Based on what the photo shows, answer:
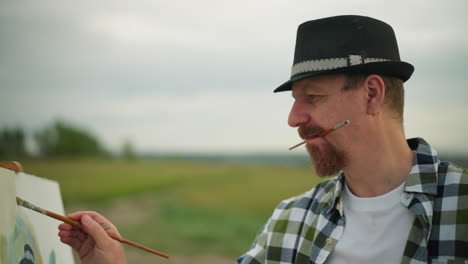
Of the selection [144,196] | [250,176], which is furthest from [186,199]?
[250,176]

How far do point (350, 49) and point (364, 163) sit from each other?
1.42 feet

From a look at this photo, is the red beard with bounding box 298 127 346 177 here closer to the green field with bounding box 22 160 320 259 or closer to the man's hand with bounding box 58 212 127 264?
the man's hand with bounding box 58 212 127 264

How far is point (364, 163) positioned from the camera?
1.65 meters

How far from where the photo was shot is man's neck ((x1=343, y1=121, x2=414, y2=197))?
64.2 inches

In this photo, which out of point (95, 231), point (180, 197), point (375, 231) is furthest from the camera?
point (180, 197)

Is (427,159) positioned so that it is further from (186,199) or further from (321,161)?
(186,199)

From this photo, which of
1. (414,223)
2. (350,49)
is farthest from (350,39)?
(414,223)

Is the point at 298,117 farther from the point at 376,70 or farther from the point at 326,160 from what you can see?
the point at 376,70

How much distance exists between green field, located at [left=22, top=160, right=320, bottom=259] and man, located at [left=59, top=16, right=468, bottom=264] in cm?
920

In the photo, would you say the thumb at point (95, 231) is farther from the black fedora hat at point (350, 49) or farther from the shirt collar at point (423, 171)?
the shirt collar at point (423, 171)

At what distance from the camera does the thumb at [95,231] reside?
1495mm

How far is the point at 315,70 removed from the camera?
5.40 feet

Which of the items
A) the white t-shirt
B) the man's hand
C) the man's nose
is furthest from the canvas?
the white t-shirt

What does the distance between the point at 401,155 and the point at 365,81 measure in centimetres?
31
